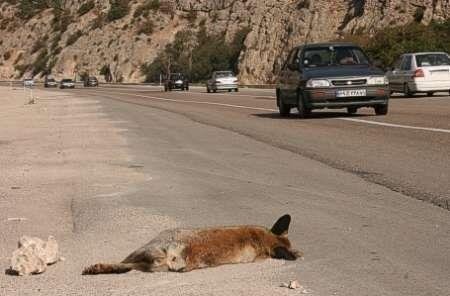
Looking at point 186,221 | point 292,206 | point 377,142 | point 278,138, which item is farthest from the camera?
point 278,138

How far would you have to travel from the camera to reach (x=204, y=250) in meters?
5.49

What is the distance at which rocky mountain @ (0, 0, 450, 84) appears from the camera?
6718 centimetres

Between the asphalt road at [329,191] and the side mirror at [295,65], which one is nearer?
the asphalt road at [329,191]

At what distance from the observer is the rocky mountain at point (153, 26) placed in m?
67.2

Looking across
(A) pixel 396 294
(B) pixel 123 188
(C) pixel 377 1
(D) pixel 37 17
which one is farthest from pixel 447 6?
(D) pixel 37 17

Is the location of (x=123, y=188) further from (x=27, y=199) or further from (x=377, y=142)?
(x=377, y=142)

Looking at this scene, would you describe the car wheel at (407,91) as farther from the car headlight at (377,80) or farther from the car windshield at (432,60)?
the car headlight at (377,80)

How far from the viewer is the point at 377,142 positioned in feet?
45.2

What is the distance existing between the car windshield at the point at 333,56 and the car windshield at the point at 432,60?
10.6 meters

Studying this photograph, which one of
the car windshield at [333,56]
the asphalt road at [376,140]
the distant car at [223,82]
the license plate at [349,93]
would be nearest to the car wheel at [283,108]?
the asphalt road at [376,140]

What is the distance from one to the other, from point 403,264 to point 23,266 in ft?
8.69

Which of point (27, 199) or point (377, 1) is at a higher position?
point (377, 1)

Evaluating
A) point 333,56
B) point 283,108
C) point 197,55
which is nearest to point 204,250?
point 333,56

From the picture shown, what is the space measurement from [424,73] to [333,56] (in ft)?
35.2
